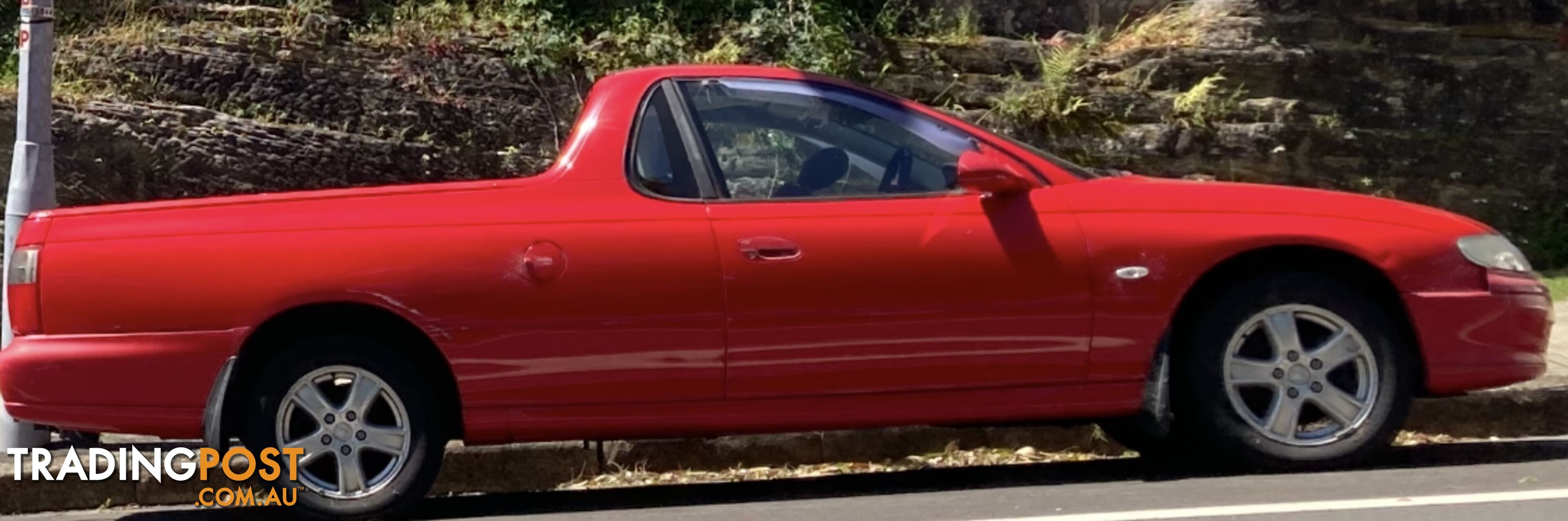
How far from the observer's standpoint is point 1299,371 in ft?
17.7

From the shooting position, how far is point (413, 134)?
9461 mm

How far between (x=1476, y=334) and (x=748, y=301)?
239 centimetres

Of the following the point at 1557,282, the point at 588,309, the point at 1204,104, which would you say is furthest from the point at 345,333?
the point at 1557,282

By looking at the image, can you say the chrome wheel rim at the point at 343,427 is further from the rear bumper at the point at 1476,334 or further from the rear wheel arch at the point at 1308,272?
the rear bumper at the point at 1476,334

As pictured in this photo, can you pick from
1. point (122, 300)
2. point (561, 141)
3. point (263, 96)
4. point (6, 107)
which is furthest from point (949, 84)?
point (122, 300)

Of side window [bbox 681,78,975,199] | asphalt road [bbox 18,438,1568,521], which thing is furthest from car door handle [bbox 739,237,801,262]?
asphalt road [bbox 18,438,1568,521]

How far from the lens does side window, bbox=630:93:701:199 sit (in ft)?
17.4

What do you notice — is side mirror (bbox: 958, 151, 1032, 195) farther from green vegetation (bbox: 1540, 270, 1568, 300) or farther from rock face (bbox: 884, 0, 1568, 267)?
green vegetation (bbox: 1540, 270, 1568, 300)

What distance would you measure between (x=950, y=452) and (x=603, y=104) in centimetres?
205

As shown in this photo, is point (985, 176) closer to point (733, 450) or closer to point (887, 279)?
point (887, 279)

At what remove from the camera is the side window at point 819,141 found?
5395 mm

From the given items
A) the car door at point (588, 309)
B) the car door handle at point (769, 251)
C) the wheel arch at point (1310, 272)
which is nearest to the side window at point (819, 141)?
the car door handle at point (769, 251)

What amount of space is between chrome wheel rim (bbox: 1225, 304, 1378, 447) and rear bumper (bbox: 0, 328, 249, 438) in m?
3.21

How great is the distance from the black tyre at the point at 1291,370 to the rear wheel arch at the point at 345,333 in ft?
7.85
